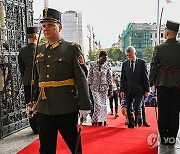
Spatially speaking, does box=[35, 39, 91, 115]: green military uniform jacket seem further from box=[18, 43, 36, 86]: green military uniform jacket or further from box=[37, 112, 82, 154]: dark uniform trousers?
box=[18, 43, 36, 86]: green military uniform jacket

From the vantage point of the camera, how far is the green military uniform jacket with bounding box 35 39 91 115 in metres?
1.99

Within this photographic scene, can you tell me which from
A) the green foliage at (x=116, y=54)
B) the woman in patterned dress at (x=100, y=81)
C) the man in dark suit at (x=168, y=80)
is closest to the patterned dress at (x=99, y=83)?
the woman in patterned dress at (x=100, y=81)

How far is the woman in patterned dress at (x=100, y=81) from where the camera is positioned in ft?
13.0

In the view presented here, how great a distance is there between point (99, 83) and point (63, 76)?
1.99 m

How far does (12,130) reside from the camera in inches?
152

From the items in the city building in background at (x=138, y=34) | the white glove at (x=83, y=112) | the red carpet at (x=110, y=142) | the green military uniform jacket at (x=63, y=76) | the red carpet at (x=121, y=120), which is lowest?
the red carpet at (x=121, y=120)

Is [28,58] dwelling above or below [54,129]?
above

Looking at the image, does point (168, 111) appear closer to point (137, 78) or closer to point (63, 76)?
point (137, 78)

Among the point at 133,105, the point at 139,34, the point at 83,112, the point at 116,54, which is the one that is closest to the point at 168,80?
the point at 133,105

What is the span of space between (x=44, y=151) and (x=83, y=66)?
2.36 ft

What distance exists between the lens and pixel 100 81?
396 centimetres

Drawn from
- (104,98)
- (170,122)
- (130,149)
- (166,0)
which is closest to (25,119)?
(104,98)

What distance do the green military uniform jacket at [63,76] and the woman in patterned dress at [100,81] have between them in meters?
Answer: 1.90

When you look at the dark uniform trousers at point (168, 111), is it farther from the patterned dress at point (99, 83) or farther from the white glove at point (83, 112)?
the white glove at point (83, 112)
